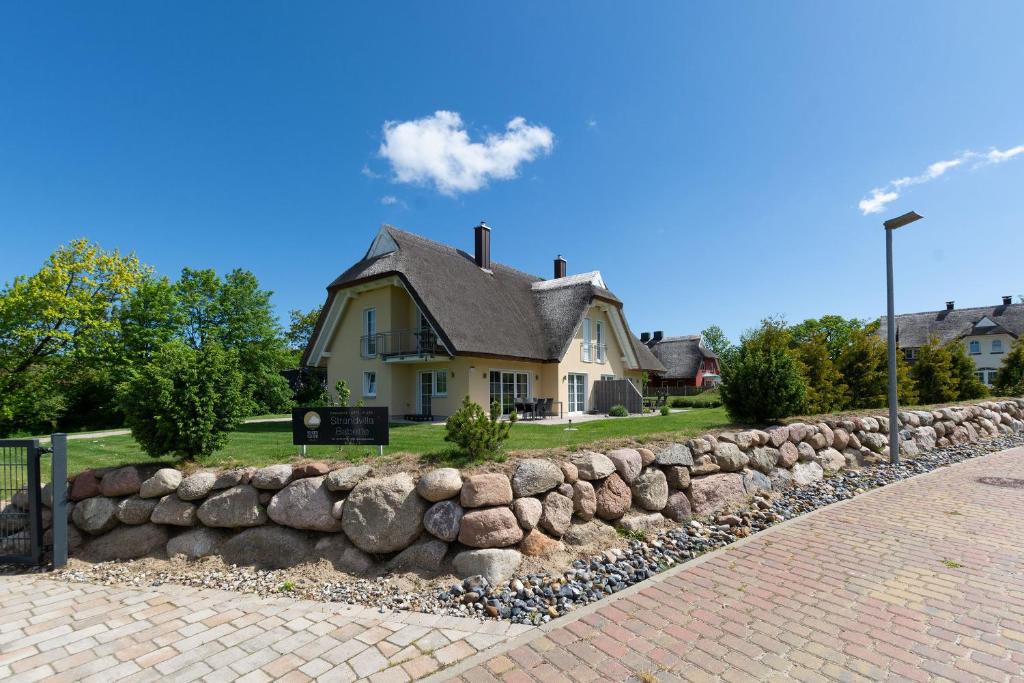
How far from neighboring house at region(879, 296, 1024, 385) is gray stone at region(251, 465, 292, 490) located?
51.1 metres

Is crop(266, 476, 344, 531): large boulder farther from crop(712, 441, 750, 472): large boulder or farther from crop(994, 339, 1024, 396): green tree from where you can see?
crop(994, 339, 1024, 396): green tree

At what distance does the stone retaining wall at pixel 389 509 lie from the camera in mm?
5105

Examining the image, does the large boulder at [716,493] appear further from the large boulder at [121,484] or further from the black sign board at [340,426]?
the large boulder at [121,484]

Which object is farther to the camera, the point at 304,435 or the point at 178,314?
the point at 178,314

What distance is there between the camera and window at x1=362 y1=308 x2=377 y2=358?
20.5 meters

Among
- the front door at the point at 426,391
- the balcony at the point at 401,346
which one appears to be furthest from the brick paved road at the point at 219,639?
the front door at the point at 426,391

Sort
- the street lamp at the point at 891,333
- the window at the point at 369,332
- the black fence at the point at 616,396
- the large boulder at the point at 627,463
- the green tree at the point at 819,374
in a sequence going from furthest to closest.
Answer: the black fence at the point at 616,396 → the window at the point at 369,332 → the green tree at the point at 819,374 → the street lamp at the point at 891,333 → the large boulder at the point at 627,463

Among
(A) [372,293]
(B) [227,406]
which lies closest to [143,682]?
(B) [227,406]

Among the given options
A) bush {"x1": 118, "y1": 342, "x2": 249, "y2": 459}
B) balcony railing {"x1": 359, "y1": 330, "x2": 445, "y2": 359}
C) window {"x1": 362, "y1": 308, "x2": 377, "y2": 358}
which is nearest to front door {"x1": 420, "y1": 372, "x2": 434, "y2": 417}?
balcony railing {"x1": 359, "y1": 330, "x2": 445, "y2": 359}

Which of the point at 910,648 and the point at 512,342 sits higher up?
the point at 512,342

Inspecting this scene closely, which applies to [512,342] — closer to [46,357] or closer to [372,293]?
[372,293]

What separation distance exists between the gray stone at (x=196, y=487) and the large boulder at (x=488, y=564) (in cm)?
309

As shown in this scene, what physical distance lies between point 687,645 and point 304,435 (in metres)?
5.37

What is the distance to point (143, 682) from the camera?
3.34m
